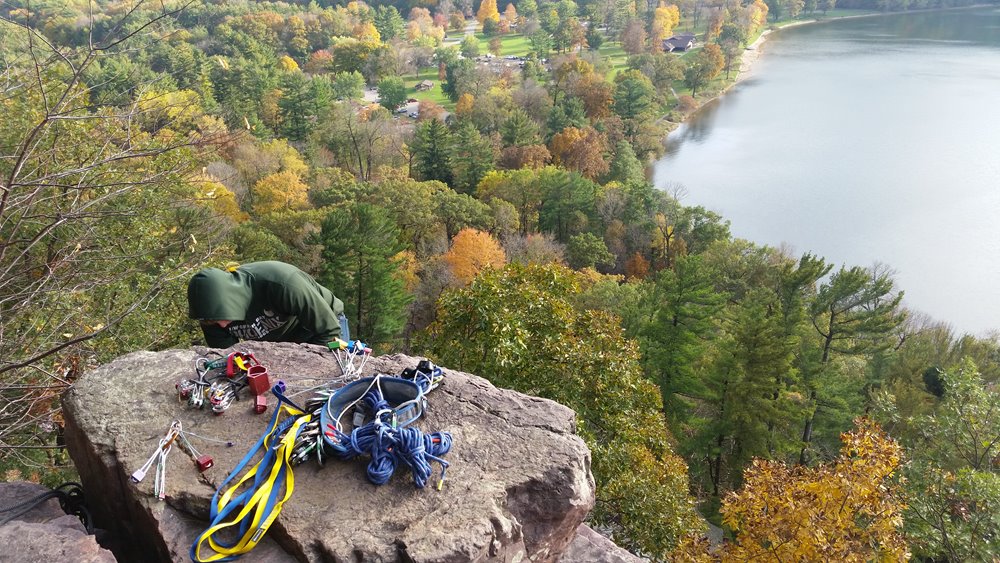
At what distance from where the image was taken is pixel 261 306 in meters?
5.70

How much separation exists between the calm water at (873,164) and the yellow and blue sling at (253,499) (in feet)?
105

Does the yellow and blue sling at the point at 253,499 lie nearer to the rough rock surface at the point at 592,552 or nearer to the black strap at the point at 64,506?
the black strap at the point at 64,506

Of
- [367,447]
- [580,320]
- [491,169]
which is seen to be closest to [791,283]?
[580,320]

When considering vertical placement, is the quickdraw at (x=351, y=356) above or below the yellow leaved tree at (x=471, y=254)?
above

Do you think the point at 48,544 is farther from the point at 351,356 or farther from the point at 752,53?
the point at 752,53

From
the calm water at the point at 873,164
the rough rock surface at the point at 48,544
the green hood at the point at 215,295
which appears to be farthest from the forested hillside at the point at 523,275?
the calm water at the point at 873,164

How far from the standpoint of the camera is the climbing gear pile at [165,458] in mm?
4023

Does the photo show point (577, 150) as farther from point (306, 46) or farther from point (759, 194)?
point (306, 46)

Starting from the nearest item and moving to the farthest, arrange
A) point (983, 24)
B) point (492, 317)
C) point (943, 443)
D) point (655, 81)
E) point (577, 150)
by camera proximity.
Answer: point (492, 317), point (943, 443), point (577, 150), point (655, 81), point (983, 24)

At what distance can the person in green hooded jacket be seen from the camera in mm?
5234

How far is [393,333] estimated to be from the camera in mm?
23547

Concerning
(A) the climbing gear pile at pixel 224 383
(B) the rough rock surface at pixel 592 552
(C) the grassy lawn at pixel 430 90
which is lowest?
(C) the grassy lawn at pixel 430 90

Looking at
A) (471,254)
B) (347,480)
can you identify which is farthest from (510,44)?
(347,480)

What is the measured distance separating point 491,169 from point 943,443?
3235 centimetres
